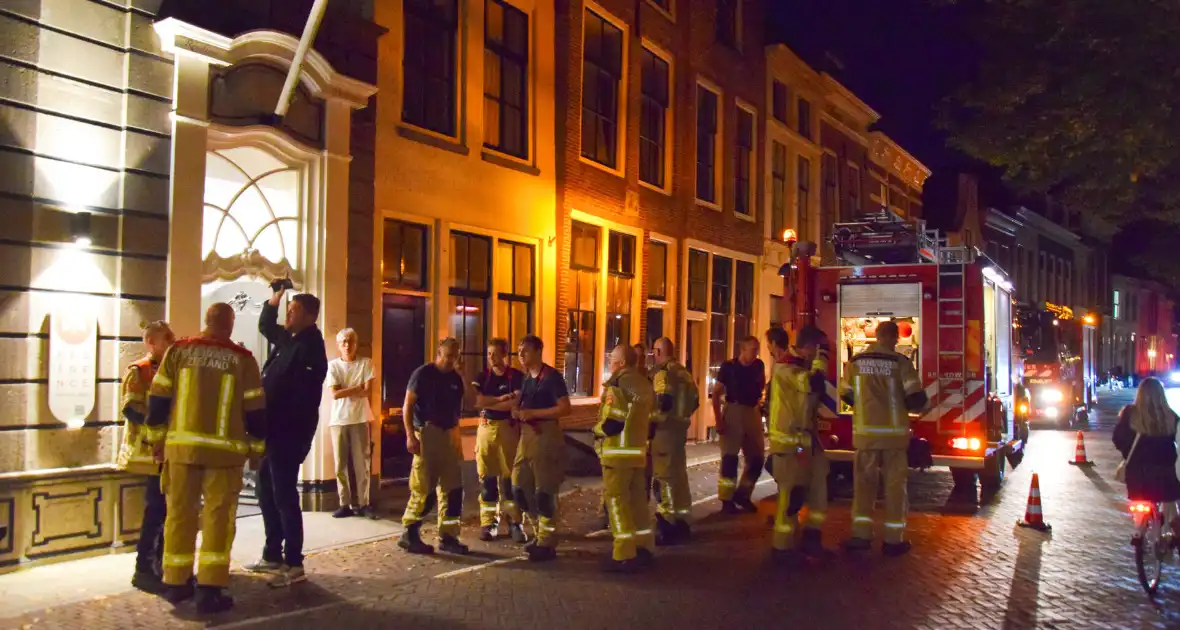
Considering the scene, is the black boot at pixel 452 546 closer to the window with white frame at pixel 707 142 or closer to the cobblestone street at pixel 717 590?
the cobblestone street at pixel 717 590

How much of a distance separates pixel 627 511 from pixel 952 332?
203 inches

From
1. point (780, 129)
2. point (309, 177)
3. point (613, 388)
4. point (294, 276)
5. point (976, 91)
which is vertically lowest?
point (613, 388)

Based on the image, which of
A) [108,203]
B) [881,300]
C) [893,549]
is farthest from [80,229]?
[881,300]

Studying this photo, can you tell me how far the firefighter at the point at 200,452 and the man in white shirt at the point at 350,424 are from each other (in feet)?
10.3

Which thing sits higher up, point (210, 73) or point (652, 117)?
point (652, 117)

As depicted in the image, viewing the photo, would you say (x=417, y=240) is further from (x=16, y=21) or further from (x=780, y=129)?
(x=780, y=129)

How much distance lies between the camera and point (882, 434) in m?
8.48

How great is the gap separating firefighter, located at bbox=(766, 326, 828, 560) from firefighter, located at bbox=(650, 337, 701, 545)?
0.81 metres

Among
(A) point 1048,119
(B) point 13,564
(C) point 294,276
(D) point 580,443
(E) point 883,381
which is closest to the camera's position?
(B) point 13,564

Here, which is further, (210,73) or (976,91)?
(976,91)

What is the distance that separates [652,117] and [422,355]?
23.9 feet

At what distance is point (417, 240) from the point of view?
1188 cm

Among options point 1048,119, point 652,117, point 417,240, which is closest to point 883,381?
point 1048,119

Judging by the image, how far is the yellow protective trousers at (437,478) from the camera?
8.00 metres
